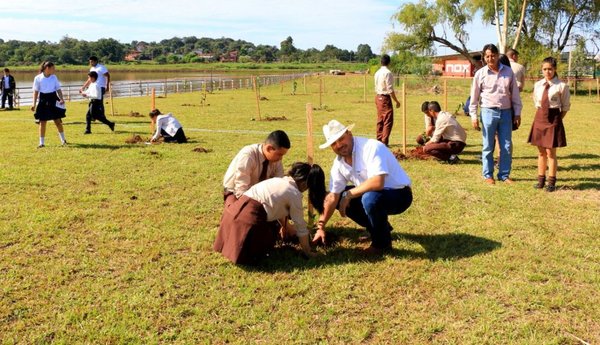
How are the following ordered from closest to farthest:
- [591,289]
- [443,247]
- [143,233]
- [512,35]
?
[591,289]
[443,247]
[143,233]
[512,35]

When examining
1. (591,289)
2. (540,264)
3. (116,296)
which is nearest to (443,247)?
(540,264)

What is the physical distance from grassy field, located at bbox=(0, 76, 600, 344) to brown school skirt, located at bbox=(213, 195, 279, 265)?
0.14 meters

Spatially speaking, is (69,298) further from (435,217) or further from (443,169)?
(443,169)

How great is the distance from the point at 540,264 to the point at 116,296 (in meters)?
3.51

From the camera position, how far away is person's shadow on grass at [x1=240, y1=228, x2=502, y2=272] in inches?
178

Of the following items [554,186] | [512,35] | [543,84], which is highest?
[512,35]

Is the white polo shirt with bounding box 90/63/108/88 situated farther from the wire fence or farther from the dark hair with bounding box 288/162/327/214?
the wire fence

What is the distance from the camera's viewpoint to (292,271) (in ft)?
14.3

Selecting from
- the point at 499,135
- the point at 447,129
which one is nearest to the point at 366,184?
the point at 499,135

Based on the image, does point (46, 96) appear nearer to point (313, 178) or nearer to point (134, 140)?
point (134, 140)

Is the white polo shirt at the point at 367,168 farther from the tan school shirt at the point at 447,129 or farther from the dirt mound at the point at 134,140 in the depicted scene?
the dirt mound at the point at 134,140

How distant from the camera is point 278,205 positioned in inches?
171

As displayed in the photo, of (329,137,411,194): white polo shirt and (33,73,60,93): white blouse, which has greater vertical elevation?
(33,73,60,93): white blouse

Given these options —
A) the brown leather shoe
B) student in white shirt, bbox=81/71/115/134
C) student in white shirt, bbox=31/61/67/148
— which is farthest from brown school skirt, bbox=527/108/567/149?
student in white shirt, bbox=81/71/115/134
